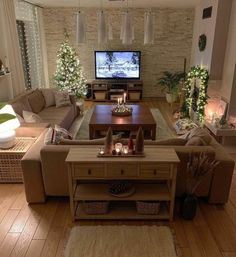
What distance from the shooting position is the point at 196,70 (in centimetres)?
538

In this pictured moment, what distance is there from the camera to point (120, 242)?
2.37m

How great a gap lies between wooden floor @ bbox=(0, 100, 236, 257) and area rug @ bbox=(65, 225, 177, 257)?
10cm

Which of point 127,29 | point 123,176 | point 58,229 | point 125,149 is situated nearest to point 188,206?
point 123,176

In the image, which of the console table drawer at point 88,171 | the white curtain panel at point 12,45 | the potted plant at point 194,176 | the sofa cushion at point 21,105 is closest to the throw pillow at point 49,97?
the white curtain panel at point 12,45

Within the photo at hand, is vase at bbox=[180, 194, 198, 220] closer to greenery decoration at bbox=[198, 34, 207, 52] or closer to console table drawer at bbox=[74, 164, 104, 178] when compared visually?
console table drawer at bbox=[74, 164, 104, 178]

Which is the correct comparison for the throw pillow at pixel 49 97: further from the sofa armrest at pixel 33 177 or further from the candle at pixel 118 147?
the candle at pixel 118 147

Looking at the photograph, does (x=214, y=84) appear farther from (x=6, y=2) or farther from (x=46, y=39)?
(x=46, y=39)

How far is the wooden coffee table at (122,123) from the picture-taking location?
4.36 metres

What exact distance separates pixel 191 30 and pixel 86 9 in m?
3.13

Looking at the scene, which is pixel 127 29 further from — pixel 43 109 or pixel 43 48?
pixel 43 48

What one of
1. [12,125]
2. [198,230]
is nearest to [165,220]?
[198,230]

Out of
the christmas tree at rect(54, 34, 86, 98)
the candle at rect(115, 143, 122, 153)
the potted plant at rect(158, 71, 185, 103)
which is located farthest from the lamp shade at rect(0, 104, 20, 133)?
the potted plant at rect(158, 71, 185, 103)

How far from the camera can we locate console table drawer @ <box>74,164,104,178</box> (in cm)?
241

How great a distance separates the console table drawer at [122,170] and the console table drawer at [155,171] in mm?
73
